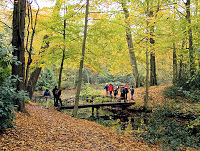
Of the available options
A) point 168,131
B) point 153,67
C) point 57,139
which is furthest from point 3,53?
point 153,67

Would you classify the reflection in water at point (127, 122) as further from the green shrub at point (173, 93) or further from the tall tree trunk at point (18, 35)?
the tall tree trunk at point (18, 35)

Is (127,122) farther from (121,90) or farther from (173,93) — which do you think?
(173,93)

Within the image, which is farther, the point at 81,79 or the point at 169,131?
the point at 81,79

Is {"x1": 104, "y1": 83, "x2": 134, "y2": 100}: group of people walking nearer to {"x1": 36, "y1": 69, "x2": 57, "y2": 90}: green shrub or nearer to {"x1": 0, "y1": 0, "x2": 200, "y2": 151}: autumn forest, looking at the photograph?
{"x1": 0, "y1": 0, "x2": 200, "y2": 151}: autumn forest

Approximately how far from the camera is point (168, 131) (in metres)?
8.95

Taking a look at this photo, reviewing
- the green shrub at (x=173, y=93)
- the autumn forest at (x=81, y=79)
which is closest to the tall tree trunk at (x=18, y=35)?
the autumn forest at (x=81, y=79)

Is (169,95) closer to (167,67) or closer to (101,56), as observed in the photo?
(101,56)

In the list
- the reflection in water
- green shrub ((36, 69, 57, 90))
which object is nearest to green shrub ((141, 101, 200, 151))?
the reflection in water

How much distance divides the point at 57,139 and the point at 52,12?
28.1 ft

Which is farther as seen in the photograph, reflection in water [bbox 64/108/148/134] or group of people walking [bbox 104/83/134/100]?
group of people walking [bbox 104/83/134/100]

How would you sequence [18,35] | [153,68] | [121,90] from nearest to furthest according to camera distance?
[18,35] < [121,90] < [153,68]

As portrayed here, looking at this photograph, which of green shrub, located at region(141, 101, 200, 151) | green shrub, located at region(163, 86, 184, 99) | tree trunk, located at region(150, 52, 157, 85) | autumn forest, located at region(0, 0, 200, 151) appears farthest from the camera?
tree trunk, located at region(150, 52, 157, 85)

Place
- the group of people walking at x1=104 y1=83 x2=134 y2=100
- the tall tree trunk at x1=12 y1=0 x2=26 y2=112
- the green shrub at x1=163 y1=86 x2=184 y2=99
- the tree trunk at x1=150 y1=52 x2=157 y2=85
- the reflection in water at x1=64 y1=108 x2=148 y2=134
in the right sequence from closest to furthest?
the tall tree trunk at x1=12 y1=0 x2=26 y2=112 → the reflection in water at x1=64 y1=108 x2=148 y2=134 → the green shrub at x1=163 y1=86 x2=184 y2=99 → the group of people walking at x1=104 y1=83 x2=134 y2=100 → the tree trunk at x1=150 y1=52 x2=157 y2=85

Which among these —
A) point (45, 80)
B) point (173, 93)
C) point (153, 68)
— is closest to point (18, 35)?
point (173, 93)
